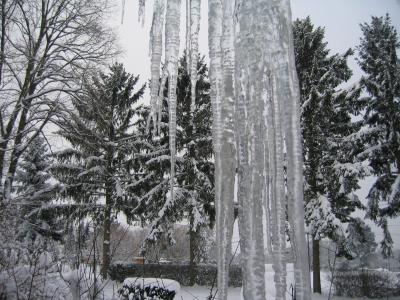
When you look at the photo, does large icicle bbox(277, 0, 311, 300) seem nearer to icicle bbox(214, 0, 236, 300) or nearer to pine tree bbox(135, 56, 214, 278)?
icicle bbox(214, 0, 236, 300)

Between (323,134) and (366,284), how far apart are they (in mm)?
7401

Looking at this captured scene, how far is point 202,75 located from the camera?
18984 millimetres

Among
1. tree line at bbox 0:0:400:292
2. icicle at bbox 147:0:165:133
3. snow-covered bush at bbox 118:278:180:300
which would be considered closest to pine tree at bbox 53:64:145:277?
tree line at bbox 0:0:400:292

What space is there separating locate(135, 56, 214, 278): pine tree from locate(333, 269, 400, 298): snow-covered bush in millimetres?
7252

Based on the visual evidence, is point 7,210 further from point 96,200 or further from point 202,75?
point 202,75

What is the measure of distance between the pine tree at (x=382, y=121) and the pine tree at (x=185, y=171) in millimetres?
7183

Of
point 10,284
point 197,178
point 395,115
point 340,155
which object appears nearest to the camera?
point 10,284

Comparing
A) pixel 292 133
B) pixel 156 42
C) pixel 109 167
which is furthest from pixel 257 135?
pixel 109 167

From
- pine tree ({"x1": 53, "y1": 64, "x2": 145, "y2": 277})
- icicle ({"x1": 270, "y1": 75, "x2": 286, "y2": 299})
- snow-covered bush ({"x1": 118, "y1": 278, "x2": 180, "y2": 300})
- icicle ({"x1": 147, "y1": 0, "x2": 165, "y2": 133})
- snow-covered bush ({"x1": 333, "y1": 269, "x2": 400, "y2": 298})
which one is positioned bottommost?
snow-covered bush ({"x1": 333, "y1": 269, "x2": 400, "y2": 298})

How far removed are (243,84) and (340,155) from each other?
15616mm

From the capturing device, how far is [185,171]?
718 inches

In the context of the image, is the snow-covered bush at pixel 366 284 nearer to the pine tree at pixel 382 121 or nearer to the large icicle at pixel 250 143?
the pine tree at pixel 382 121

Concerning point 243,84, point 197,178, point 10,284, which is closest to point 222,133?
point 243,84

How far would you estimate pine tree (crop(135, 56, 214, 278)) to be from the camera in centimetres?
1719
